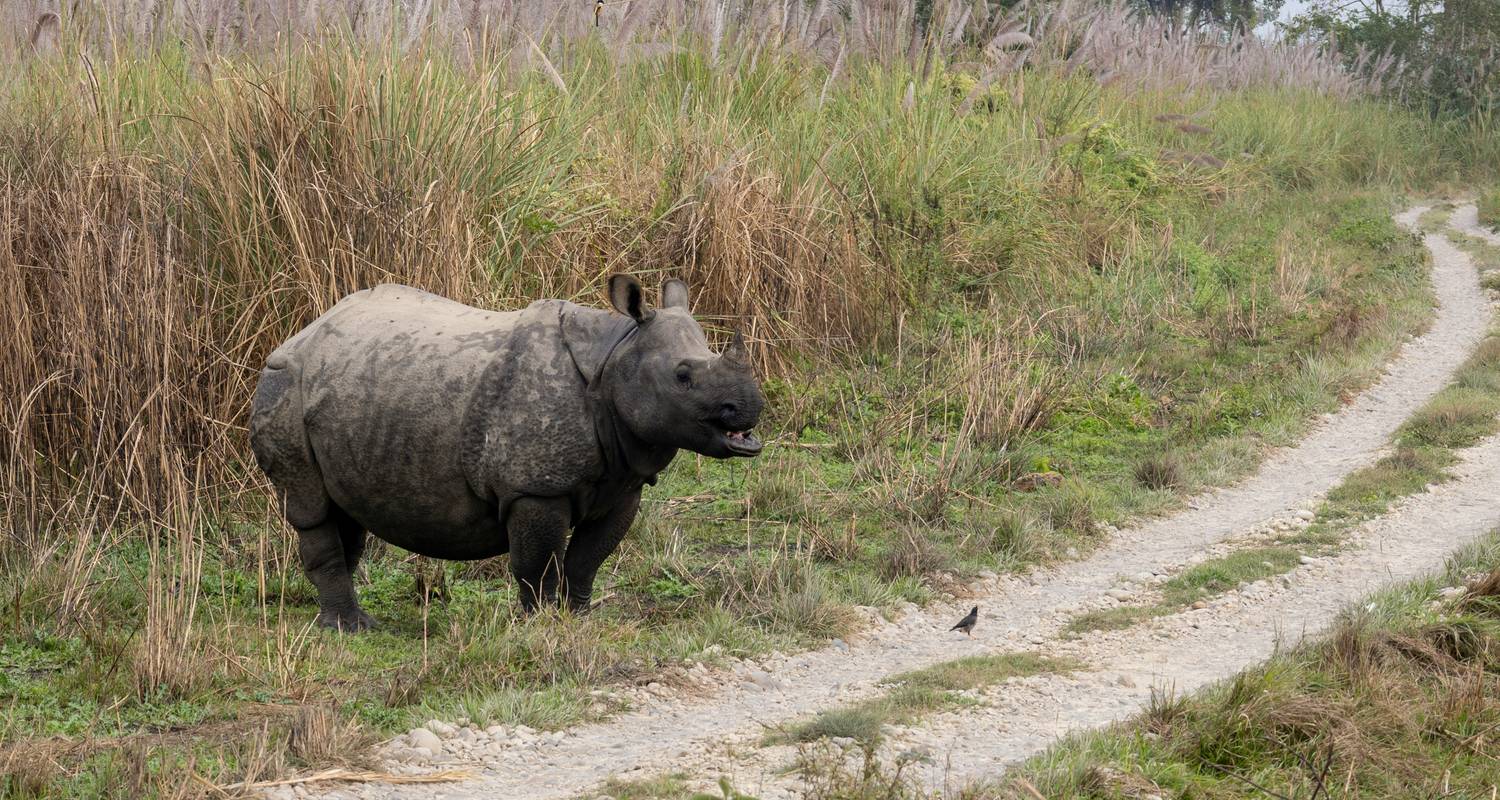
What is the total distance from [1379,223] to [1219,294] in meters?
4.57

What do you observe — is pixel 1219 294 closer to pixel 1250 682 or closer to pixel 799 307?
pixel 799 307

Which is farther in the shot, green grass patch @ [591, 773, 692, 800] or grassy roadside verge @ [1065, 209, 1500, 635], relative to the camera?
grassy roadside verge @ [1065, 209, 1500, 635]

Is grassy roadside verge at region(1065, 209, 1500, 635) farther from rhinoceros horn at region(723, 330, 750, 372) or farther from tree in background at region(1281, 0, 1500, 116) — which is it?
tree in background at region(1281, 0, 1500, 116)

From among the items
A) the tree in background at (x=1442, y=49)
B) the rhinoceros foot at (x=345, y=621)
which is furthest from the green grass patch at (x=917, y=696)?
the tree in background at (x=1442, y=49)

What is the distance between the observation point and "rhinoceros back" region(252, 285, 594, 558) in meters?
5.72

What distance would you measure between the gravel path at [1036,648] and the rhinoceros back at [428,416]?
0.98 metres

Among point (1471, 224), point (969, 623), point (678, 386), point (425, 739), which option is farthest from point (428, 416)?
point (1471, 224)

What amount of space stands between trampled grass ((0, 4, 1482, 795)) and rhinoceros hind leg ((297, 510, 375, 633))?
18cm

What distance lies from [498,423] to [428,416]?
276 mm

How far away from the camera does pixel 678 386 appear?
5590 mm

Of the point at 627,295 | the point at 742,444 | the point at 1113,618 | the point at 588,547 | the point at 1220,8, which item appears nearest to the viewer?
the point at 742,444

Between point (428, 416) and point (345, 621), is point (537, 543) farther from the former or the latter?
point (345, 621)

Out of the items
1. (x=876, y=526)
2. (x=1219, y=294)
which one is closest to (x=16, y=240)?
(x=876, y=526)

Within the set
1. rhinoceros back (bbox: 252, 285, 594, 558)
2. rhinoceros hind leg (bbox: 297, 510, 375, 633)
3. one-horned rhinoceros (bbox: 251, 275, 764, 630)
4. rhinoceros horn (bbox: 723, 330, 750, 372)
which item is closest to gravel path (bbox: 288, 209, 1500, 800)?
one-horned rhinoceros (bbox: 251, 275, 764, 630)
